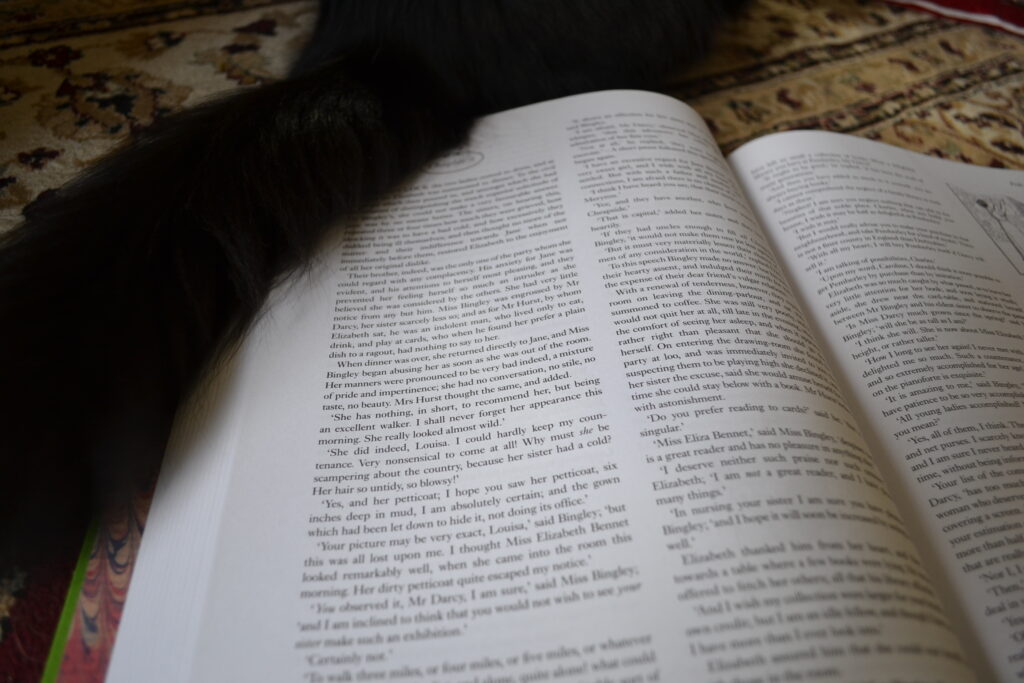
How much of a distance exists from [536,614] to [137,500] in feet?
0.70

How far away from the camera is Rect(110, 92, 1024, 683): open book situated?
27cm

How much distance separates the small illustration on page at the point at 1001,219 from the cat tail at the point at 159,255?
0.41 metres

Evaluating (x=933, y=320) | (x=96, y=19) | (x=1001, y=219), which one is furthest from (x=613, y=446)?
(x=96, y=19)

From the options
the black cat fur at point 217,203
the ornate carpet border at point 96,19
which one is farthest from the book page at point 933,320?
the ornate carpet border at point 96,19

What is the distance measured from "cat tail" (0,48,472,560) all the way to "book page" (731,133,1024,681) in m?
0.29

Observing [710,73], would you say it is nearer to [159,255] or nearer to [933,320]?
[933,320]

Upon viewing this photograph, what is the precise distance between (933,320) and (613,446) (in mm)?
237

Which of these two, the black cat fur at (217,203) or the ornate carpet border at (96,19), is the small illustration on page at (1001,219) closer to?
the black cat fur at (217,203)

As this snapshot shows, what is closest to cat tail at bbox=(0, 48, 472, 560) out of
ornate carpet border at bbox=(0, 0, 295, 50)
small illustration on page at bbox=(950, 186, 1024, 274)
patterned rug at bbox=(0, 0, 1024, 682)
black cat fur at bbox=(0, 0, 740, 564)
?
black cat fur at bbox=(0, 0, 740, 564)

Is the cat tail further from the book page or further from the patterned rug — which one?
the book page

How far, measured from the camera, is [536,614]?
28 centimetres

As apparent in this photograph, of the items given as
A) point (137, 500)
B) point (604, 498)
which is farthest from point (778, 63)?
point (137, 500)

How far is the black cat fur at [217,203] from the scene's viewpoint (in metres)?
0.29

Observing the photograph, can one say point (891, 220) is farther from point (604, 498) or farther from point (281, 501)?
point (281, 501)
